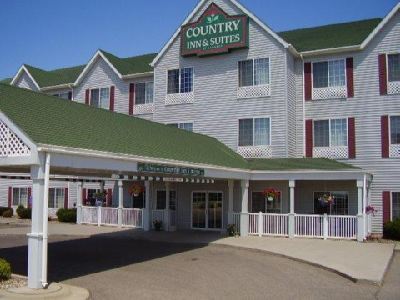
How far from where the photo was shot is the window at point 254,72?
26.9 metres

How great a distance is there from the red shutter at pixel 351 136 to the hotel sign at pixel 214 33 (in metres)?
7.03

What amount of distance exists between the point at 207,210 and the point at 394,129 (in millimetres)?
10536

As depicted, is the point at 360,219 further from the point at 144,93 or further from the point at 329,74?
the point at 144,93

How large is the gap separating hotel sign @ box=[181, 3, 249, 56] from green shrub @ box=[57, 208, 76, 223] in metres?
12.0

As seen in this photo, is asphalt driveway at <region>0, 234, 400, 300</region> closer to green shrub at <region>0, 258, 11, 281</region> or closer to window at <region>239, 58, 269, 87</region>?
green shrub at <region>0, 258, 11, 281</region>

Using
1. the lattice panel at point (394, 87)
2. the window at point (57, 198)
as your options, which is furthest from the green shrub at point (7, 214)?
the lattice panel at point (394, 87)

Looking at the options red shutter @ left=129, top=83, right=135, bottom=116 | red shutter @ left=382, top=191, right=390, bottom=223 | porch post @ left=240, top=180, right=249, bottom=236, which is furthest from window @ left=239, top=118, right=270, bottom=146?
red shutter @ left=129, top=83, right=135, bottom=116

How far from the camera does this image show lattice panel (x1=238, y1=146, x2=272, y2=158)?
26.4m

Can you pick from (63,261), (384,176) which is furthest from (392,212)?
(63,261)

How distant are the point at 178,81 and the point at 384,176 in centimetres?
1276

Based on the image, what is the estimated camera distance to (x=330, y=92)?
85.6 ft

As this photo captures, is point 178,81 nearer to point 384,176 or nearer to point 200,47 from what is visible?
point 200,47

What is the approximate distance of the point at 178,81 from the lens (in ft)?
96.6

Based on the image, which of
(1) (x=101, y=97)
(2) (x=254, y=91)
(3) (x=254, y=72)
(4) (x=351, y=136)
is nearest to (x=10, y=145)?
(2) (x=254, y=91)
